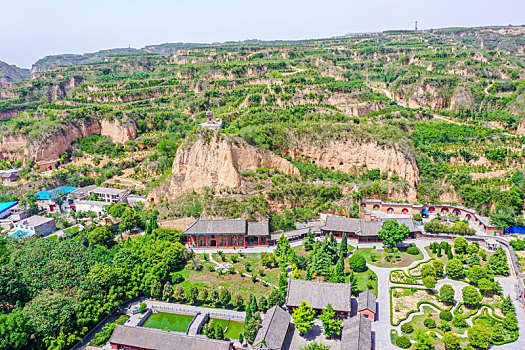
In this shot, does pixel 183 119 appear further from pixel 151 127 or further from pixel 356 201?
pixel 356 201

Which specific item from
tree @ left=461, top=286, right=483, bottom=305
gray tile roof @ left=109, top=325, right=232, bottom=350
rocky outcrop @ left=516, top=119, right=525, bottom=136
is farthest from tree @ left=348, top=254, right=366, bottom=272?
rocky outcrop @ left=516, top=119, right=525, bottom=136

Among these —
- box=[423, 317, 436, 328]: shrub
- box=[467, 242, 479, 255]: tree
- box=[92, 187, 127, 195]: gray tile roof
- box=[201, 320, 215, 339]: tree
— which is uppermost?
box=[92, 187, 127, 195]: gray tile roof

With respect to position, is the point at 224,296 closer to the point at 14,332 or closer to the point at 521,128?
the point at 14,332

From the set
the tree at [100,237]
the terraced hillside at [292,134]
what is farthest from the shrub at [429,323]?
the tree at [100,237]

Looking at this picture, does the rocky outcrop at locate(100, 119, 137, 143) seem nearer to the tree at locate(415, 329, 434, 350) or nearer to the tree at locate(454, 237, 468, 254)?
the tree at locate(454, 237, 468, 254)

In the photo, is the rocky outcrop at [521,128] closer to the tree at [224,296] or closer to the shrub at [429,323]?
the shrub at [429,323]

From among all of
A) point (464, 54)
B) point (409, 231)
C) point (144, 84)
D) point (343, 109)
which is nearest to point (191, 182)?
point (409, 231)
